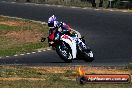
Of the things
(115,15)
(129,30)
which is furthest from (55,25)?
(115,15)

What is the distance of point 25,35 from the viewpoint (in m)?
33.6

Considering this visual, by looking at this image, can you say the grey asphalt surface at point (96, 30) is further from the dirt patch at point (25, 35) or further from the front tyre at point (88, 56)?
the dirt patch at point (25, 35)

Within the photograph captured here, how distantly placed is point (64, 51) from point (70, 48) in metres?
0.33

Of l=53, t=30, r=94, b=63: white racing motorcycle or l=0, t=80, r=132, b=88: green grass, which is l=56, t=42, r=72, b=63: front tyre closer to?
l=53, t=30, r=94, b=63: white racing motorcycle

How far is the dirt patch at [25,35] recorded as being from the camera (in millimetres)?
31919

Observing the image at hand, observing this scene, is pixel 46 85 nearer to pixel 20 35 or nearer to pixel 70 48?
pixel 70 48

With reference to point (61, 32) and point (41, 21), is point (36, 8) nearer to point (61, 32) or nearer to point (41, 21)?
point (41, 21)

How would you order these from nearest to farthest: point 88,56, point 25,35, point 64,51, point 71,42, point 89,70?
point 89,70, point 71,42, point 64,51, point 88,56, point 25,35

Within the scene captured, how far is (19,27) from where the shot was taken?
1464 inches

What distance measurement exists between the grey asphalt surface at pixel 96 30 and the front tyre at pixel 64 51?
1.92ft

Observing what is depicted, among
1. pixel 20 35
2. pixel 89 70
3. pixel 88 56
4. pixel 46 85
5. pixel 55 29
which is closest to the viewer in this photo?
pixel 46 85

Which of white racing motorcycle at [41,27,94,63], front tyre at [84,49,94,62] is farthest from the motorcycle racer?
front tyre at [84,49,94,62]

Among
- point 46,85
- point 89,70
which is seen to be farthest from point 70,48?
point 46,85

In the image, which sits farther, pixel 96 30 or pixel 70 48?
pixel 96 30
